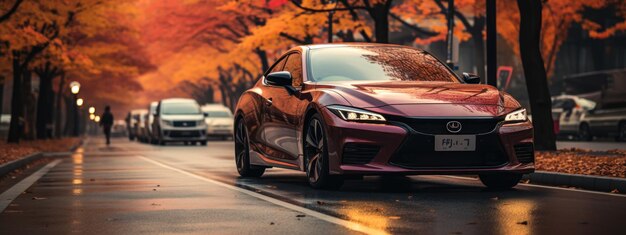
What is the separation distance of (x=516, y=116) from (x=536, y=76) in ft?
31.9

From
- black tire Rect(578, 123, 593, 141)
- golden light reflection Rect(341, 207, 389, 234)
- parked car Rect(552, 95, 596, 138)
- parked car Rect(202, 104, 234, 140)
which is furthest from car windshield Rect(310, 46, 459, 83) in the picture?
parked car Rect(202, 104, 234, 140)

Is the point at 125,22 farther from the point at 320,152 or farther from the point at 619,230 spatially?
the point at 619,230

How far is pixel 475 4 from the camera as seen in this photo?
37594mm

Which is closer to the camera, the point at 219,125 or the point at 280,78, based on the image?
the point at 280,78

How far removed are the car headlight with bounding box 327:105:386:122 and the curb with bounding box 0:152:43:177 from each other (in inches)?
302


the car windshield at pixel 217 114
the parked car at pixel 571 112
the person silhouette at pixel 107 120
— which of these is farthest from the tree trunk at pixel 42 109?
the parked car at pixel 571 112

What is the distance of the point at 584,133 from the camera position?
35375 mm

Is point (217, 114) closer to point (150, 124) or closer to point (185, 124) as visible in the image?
point (150, 124)

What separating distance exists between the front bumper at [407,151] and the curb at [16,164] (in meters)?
7.78

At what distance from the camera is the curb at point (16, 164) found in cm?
1741

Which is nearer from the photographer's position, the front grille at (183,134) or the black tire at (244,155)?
the black tire at (244,155)

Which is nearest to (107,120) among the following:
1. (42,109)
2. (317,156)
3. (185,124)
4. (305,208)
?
(42,109)

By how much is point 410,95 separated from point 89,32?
31290mm

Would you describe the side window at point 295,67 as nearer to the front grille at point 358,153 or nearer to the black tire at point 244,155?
the black tire at point 244,155
